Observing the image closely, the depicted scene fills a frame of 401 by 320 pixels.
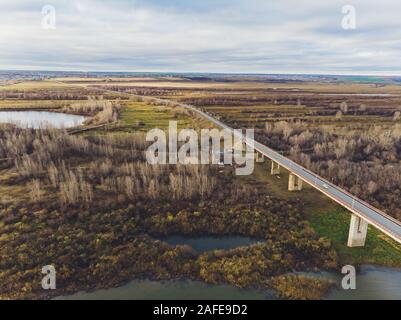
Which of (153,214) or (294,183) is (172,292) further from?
(294,183)

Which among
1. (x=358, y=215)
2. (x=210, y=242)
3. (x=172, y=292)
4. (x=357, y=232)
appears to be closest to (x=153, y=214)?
(x=210, y=242)

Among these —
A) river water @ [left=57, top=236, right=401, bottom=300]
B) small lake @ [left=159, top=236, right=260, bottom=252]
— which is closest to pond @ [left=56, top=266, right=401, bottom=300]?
river water @ [left=57, top=236, right=401, bottom=300]

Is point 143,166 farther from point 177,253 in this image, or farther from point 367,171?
point 367,171

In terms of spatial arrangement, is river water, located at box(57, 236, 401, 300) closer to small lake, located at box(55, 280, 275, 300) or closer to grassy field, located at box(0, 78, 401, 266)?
small lake, located at box(55, 280, 275, 300)

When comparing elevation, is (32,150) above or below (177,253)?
above
